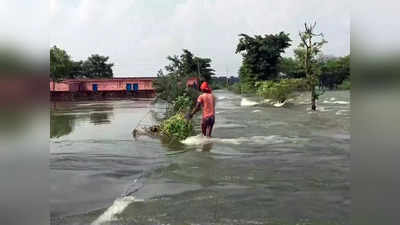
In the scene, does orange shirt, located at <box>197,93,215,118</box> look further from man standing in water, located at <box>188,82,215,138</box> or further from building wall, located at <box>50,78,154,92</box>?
building wall, located at <box>50,78,154,92</box>

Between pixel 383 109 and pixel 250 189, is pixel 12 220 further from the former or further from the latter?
pixel 250 189

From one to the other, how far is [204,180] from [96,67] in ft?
99.2

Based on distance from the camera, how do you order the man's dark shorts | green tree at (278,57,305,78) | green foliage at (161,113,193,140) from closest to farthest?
1. the man's dark shorts
2. green foliage at (161,113,193,140)
3. green tree at (278,57,305,78)

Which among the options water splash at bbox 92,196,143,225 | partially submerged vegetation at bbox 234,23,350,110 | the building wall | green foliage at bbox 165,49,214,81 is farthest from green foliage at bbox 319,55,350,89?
water splash at bbox 92,196,143,225

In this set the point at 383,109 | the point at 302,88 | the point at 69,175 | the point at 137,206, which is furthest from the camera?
the point at 302,88

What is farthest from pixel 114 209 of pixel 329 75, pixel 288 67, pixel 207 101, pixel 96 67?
pixel 96 67

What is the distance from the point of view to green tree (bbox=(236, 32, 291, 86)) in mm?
20406

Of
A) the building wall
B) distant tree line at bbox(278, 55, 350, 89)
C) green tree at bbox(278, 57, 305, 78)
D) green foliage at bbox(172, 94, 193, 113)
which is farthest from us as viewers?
the building wall

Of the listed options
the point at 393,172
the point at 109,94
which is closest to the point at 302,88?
the point at 109,94

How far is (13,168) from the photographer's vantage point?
130cm

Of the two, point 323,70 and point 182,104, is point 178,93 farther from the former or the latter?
point 323,70

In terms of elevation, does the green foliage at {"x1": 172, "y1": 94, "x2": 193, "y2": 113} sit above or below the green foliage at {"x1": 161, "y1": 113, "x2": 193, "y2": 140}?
above

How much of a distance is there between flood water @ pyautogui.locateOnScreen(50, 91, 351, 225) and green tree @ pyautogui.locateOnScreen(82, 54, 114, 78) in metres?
25.0

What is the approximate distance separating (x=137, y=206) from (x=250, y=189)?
1.20 meters
